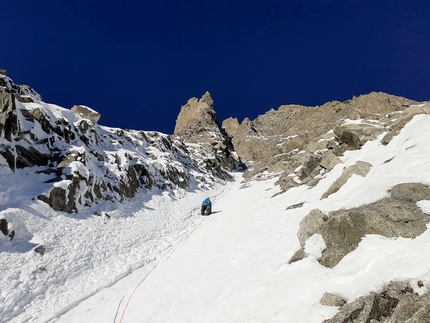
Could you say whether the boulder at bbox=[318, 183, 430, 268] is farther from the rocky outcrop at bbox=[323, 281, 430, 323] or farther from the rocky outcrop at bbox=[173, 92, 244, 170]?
the rocky outcrop at bbox=[173, 92, 244, 170]

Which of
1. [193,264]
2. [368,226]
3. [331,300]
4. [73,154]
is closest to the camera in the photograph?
[331,300]

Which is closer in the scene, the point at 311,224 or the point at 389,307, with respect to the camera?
the point at 389,307

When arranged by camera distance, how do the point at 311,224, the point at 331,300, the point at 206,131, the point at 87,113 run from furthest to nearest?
the point at 206,131 < the point at 87,113 < the point at 311,224 < the point at 331,300

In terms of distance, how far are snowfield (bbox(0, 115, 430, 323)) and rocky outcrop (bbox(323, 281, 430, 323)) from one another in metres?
0.24

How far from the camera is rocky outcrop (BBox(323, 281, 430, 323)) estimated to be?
4.46 metres

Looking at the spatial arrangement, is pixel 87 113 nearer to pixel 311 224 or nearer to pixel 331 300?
pixel 311 224

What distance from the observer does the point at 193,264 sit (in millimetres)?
12562

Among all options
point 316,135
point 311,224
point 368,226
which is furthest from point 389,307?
point 316,135

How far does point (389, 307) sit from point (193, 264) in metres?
9.23

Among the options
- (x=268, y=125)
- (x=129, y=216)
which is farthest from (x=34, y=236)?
(x=268, y=125)

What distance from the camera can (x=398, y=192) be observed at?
936cm

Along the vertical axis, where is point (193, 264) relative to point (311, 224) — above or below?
below

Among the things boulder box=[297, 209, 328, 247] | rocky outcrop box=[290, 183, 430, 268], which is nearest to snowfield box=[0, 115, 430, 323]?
rocky outcrop box=[290, 183, 430, 268]

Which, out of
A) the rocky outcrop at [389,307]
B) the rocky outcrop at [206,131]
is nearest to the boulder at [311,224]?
the rocky outcrop at [389,307]
